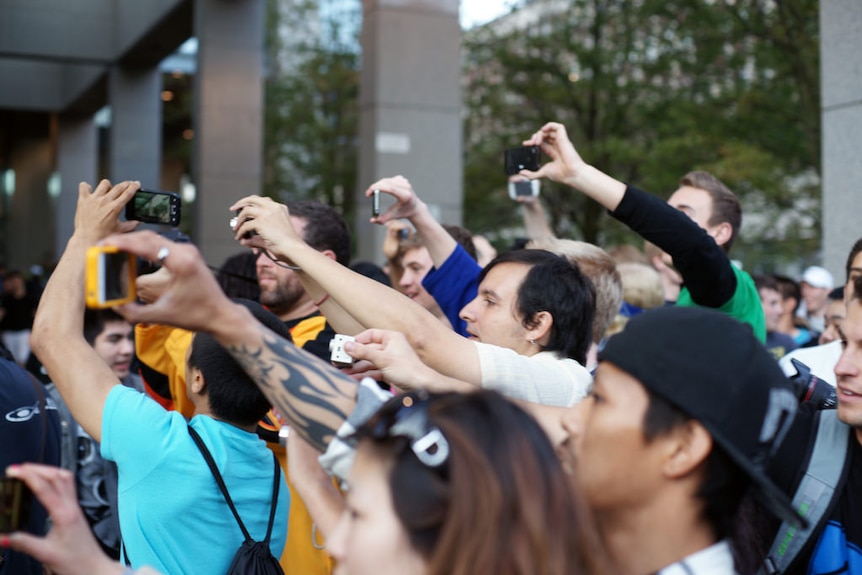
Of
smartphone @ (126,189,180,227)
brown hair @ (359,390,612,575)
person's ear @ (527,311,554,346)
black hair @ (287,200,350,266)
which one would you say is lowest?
brown hair @ (359,390,612,575)

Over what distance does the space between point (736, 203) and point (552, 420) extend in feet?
8.26

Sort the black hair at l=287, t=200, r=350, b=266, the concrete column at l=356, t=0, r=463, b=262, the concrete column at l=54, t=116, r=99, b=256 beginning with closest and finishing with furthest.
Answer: the black hair at l=287, t=200, r=350, b=266, the concrete column at l=356, t=0, r=463, b=262, the concrete column at l=54, t=116, r=99, b=256

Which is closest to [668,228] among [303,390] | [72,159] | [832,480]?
[832,480]

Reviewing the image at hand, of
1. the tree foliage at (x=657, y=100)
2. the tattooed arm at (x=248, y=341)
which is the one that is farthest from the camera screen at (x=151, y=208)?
the tree foliage at (x=657, y=100)

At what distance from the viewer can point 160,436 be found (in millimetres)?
2643

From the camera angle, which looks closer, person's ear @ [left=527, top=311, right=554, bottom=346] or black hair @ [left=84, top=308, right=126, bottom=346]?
person's ear @ [left=527, top=311, right=554, bottom=346]

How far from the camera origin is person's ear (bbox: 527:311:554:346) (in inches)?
124

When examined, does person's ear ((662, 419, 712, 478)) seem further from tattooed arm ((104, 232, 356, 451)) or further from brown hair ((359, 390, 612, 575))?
tattooed arm ((104, 232, 356, 451))

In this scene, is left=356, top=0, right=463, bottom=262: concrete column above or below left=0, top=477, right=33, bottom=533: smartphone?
above

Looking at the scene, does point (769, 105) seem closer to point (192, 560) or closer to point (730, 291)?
point (730, 291)

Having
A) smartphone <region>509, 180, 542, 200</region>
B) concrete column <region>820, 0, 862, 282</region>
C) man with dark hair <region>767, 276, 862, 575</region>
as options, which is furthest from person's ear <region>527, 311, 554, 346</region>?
concrete column <region>820, 0, 862, 282</region>

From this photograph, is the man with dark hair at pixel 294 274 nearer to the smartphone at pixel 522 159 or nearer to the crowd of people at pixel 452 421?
the crowd of people at pixel 452 421

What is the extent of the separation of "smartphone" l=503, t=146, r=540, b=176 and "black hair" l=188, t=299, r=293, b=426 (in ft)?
4.94

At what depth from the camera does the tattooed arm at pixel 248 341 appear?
184 cm
